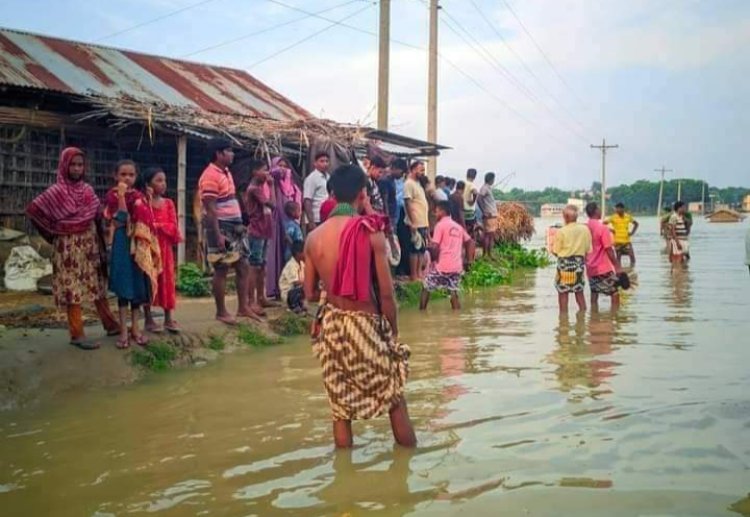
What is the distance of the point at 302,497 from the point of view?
418cm

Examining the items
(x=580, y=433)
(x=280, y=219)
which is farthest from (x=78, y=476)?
(x=280, y=219)

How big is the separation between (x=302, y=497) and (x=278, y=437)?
45.3 inches

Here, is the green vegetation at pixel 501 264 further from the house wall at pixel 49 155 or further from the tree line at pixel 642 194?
the tree line at pixel 642 194

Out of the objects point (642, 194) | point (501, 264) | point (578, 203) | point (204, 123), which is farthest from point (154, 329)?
point (642, 194)

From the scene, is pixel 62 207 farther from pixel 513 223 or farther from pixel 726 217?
pixel 726 217

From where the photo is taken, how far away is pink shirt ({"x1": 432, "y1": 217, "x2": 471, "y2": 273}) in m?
11.1

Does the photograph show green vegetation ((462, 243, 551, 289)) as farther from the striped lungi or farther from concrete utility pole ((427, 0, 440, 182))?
the striped lungi

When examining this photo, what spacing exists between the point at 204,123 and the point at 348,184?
7095 millimetres

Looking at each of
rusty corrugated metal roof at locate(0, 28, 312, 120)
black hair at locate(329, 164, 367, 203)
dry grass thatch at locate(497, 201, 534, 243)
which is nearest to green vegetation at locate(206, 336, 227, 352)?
black hair at locate(329, 164, 367, 203)

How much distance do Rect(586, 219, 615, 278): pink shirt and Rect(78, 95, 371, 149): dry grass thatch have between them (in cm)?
428

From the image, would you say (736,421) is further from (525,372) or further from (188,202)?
(188,202)

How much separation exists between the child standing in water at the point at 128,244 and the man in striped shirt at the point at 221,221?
1009 mm

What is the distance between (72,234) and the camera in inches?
268

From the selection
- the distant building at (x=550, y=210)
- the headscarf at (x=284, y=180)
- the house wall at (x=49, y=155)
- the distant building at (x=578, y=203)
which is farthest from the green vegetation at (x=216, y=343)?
the distant building at (x=550, y=210)
